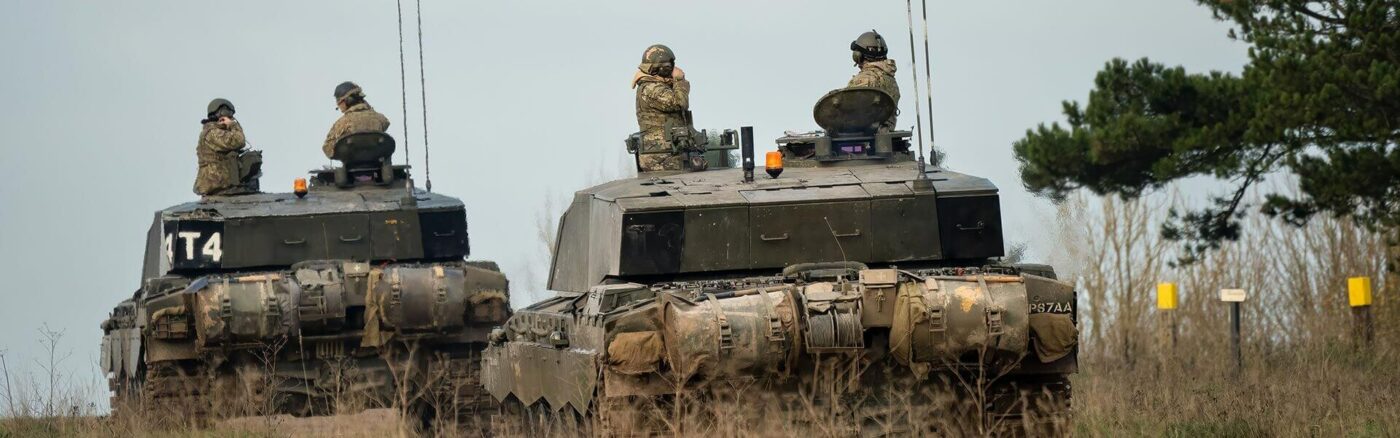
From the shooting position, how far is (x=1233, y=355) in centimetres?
2025

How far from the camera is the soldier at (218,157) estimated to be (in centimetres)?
1923

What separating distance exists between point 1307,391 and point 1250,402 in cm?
195

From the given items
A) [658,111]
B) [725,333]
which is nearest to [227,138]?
[658,111]

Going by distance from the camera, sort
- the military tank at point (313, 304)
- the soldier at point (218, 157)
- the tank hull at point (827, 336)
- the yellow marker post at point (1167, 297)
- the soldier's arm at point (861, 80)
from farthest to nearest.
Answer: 1. the yellow marker post at point (1167, 297)
2. the soldier at point (218, 157)
3. the military tank at point (313, 304)
4. the soldier's arm at point (861, 80)
5. the tank hull at point (827, 336)

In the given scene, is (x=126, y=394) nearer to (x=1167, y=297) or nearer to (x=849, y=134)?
(x=849, y=134)

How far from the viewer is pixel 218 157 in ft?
63.3

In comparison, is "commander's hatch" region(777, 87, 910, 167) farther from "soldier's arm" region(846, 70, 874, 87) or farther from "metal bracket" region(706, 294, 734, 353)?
"metal bracket" region(706, 294, 734, 353)

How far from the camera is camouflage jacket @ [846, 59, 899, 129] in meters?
15.7

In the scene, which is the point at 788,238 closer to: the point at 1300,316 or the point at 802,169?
the point at 802,169

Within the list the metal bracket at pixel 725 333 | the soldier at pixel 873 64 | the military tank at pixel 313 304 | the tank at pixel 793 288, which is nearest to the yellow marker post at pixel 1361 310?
the soldier at pixel 873 64

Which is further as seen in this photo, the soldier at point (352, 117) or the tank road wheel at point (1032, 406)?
the soldier at point (352, 117)

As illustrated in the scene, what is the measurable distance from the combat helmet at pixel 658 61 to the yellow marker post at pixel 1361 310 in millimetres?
8238

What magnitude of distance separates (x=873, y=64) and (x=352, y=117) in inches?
244

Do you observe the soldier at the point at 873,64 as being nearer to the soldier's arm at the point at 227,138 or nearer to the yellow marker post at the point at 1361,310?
the soldier's arm at the point at 227,138
